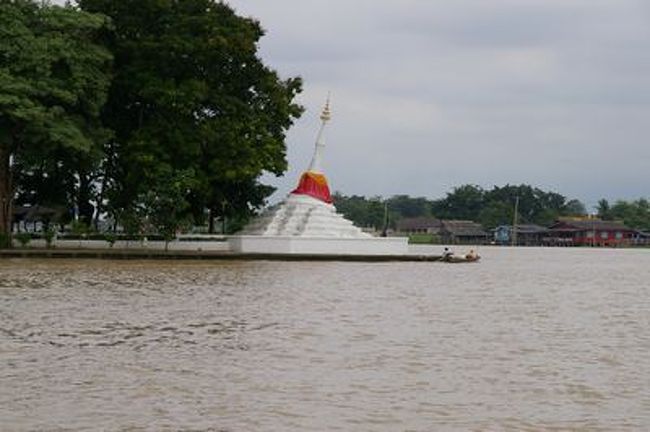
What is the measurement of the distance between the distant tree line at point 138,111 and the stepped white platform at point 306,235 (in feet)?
7.61

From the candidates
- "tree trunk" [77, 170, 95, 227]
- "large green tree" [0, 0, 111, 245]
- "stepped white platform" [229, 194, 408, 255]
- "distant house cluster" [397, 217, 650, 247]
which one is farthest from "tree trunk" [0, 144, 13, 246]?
"distant house cluster" [397, 217, 650, 247]

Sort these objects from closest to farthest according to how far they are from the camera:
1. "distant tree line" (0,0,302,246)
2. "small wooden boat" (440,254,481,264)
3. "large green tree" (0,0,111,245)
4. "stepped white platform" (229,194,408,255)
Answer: "large green tree" (0,0,111,245)
"distant tree line" (0,0,302,246)
"stepped white platform" (229,194,408,255)
"small wooden boat" (440,254,481,264)

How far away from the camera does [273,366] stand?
47.8ft

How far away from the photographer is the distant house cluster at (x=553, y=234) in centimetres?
12781

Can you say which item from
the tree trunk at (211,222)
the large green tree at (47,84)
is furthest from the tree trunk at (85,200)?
the tree trunk at (211,222)

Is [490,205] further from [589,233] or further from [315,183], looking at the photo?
[315,183]

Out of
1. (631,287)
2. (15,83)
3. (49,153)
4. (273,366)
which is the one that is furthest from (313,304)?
(49,153)

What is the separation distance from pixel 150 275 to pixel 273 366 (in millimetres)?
22084

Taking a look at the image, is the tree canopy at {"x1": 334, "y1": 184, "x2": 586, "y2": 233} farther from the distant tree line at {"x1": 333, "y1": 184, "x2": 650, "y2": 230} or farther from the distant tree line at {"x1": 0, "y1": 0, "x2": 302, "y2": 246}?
the distant tree line at {"x1": 0, "y1": 0, "x2": 302, "y2": 246}

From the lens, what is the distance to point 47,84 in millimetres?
47125

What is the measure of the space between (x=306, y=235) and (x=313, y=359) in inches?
1523

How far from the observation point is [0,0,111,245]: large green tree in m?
46.6

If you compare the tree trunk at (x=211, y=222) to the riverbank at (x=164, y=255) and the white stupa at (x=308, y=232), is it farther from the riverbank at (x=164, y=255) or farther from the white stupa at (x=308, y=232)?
the riverbank at (x=164, y=255)

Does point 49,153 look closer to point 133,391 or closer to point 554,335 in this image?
point 554,335
